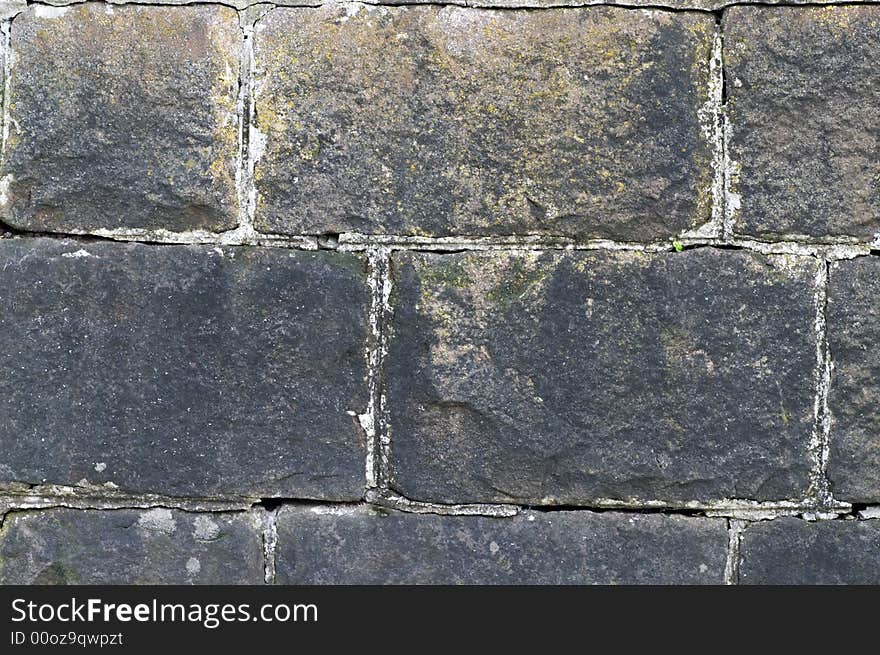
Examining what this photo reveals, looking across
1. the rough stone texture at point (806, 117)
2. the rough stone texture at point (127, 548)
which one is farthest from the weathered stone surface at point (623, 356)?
the rough stone texture at point (127, 548)

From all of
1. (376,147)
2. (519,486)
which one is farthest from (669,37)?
(519,486)

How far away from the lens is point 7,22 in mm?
1677

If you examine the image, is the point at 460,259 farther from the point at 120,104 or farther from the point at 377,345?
the point at 120,104

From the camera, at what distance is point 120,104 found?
1665 mm

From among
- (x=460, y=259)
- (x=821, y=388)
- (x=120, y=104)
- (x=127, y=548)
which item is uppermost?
(x=120, y=104)

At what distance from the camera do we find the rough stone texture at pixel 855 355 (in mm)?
1659

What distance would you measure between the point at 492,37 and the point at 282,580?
1.31 m

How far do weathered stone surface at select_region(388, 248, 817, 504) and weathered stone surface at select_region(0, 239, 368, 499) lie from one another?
0.53 feet

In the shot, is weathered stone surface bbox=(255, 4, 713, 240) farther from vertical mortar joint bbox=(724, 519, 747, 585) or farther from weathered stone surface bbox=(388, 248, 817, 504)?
vertical mortar joint bbox=(724, 519, 747, 585)

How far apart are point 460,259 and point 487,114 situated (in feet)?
1.06

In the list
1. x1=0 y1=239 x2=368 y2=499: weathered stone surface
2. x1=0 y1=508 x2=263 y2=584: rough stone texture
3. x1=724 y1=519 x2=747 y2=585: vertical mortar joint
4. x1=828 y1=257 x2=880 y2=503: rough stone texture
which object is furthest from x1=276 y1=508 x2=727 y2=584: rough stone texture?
x1=828 y1=257 x2=880 y2=503: rough stone texture

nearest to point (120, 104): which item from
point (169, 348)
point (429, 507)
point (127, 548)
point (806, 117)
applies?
point (169, 348)

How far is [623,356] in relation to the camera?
5.50ft

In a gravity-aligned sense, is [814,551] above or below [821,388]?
below
